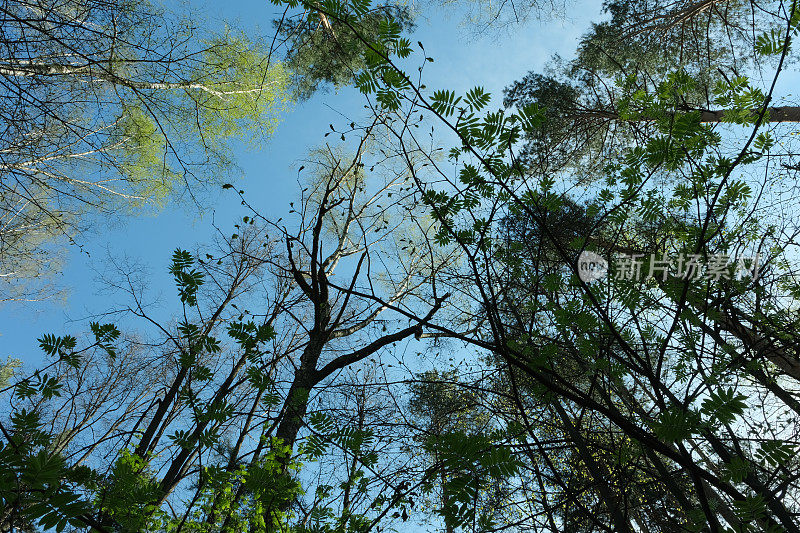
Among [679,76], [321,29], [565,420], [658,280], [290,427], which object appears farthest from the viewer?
[321,29]

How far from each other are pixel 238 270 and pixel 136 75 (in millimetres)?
3959

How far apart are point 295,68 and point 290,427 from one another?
636 cm

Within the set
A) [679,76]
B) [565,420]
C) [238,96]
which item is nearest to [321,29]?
[238,96]

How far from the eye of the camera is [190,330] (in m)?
2.14

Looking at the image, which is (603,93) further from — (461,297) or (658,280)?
(658,280)

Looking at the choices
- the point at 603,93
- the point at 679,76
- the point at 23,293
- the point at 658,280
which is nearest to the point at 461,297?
the point at 603,93

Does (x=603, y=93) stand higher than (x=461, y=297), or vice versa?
(x=603, y=93)

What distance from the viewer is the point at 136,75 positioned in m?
7.15

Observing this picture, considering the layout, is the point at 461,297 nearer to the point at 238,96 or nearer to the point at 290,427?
the point at 290,427

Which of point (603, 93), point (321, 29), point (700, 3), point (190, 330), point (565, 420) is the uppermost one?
point (321, 29)

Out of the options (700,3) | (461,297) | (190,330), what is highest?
(700,3)

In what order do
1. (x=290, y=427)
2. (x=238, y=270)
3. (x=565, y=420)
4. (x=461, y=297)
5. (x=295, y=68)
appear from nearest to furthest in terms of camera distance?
1. (x=565, y=420)
2. (x=290, y=427)
3. (x=295, y=68)
4. (x=461, y=297)
5. (x=238, y=270)

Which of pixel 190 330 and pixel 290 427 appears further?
pixel 290 427

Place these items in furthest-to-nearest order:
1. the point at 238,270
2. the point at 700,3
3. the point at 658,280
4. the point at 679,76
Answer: the point at 238,270, the point at 700,3, the point at 658,280, the point at 679,76
